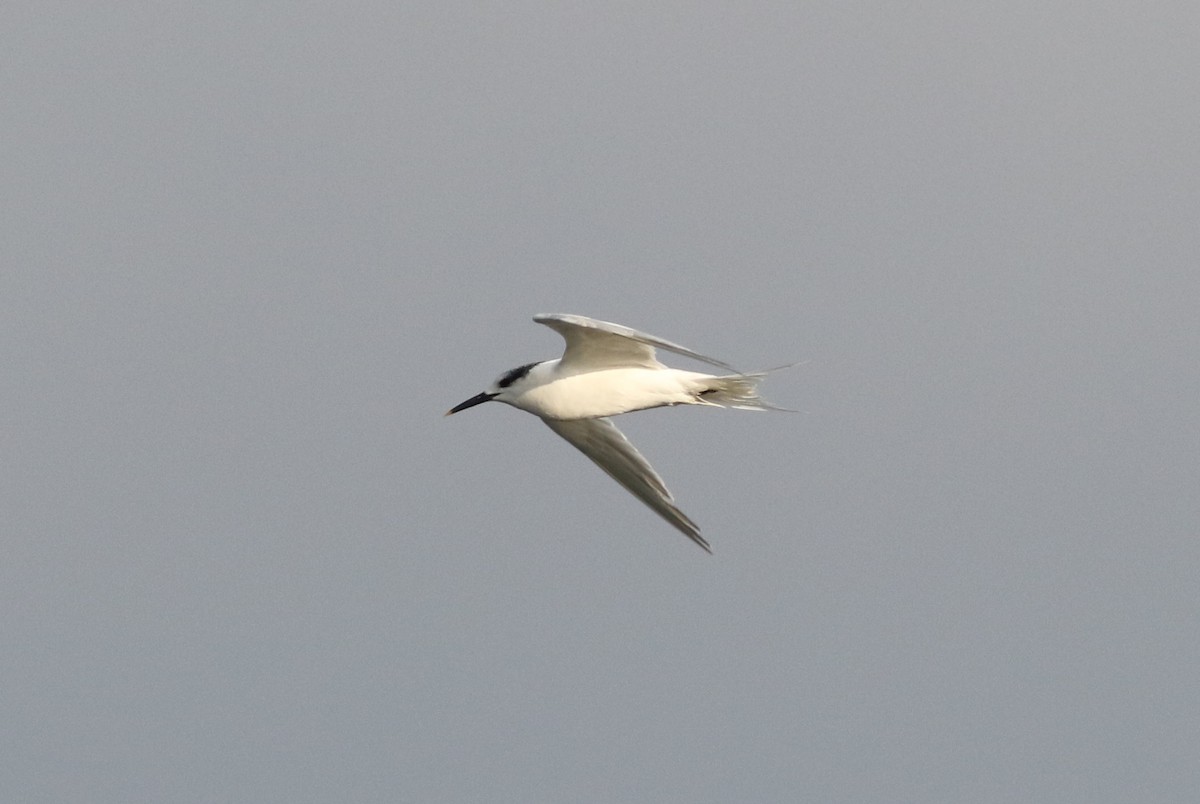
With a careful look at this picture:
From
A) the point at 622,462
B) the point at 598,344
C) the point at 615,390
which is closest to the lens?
the point at 598,344

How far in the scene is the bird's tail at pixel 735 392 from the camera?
16.7m

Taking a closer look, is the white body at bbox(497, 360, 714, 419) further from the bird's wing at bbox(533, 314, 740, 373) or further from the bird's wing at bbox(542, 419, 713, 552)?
the bird's wing at bbox(542, 419, 713, 552)

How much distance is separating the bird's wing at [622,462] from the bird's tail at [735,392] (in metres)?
1.73

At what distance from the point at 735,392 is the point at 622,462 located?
2.07m

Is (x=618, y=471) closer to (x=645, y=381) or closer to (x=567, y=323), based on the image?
(x=645, y=381)

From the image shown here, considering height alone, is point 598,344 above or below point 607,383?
above

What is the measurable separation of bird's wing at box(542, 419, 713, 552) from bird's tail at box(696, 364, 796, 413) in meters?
1.73

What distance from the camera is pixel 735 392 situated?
16844 millimetres

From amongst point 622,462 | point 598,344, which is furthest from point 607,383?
point 622,462

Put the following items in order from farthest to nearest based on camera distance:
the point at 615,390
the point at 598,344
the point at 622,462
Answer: the point at 622,462 → the point at 615,390 → the point at 598,344

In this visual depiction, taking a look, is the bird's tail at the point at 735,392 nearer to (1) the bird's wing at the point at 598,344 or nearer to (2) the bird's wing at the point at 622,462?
(1) the bird's wing at the point at 598,344

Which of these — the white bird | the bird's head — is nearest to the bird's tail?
the white bird

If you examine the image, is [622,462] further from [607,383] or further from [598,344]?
[598,344]

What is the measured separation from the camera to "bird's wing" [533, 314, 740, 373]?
15.3 metres
